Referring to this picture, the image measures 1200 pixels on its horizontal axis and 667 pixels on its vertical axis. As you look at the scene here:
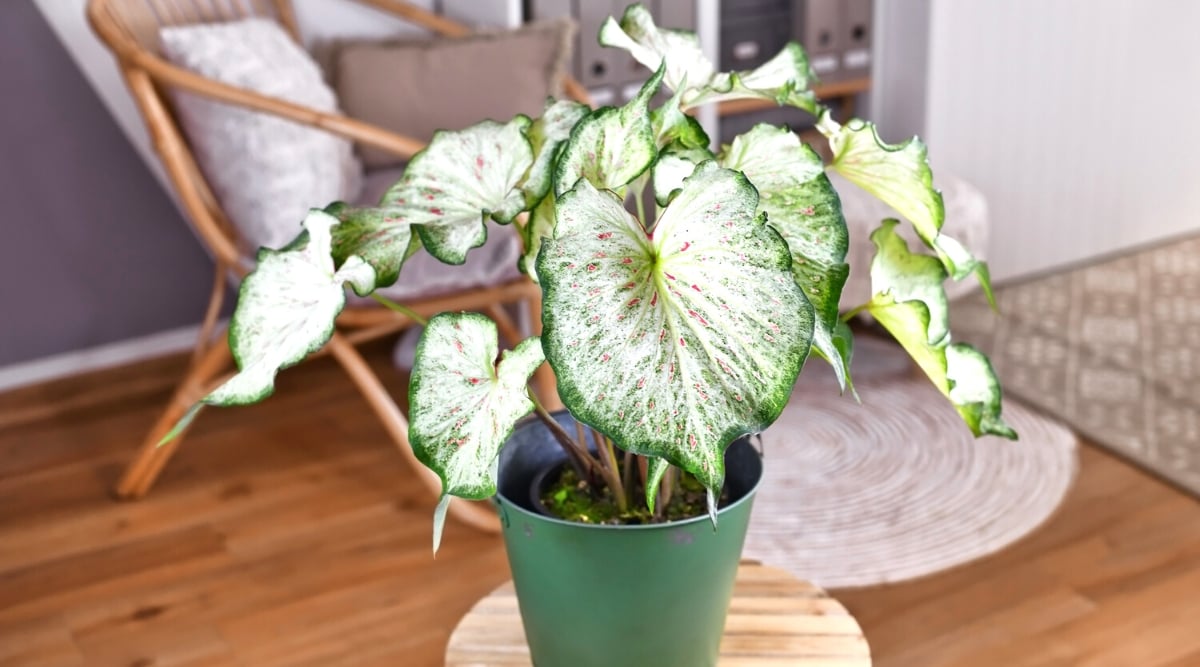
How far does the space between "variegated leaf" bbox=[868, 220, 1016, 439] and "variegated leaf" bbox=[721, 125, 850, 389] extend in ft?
0.30

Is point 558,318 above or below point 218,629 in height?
above

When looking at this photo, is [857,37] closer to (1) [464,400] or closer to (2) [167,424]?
(2) [167,424]

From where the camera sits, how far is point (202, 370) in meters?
1.95

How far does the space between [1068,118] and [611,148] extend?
7.26 feet

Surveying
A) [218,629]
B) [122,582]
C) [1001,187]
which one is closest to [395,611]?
[218,629]

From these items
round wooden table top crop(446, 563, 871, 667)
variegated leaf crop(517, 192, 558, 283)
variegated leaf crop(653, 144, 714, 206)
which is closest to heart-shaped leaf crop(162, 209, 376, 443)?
variegated leaf crop(517, 192, 558, 283)

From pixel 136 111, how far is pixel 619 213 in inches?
63.3

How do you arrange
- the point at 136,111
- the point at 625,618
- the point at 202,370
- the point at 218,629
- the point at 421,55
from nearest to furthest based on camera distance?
A: the point at 625,618, the point at 218,629, the point at 202,370, the point at 136,111, the point at 421,55

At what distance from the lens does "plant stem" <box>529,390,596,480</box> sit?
3.12 feet

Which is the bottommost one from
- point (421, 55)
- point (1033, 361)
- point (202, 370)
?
point (1033, 361)

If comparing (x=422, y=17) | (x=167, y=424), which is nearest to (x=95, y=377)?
(x=167, y=424)

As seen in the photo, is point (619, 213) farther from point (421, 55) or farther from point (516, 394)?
point (421, 55)

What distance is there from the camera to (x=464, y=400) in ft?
2.62

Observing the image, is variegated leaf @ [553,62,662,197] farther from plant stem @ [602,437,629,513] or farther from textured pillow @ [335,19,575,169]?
textured pillow @ [335,19,575,169]
